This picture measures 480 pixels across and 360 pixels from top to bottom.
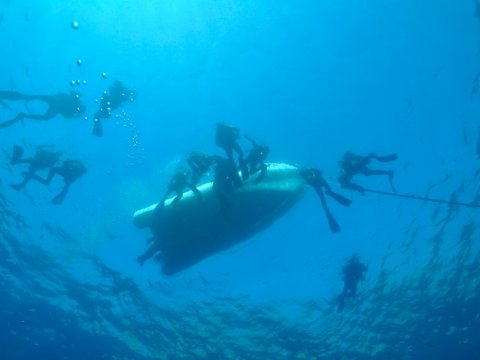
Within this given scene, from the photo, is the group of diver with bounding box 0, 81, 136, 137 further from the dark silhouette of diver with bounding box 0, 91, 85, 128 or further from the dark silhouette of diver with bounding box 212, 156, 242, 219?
the dark silhouette of diver with bounding box 212, 156, 242, 219

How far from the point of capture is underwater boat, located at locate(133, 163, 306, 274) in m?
10.1

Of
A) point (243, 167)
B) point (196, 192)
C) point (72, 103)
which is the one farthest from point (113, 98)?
point (243, 167)

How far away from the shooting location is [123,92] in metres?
12.2

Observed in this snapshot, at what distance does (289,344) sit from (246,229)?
644 inches

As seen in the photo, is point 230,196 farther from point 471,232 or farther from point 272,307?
point 471,232

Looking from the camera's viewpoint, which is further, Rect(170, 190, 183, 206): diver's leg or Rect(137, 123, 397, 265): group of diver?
Rect(170, 190, 183, 206): diver's leg

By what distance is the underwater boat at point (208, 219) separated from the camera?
398 inches

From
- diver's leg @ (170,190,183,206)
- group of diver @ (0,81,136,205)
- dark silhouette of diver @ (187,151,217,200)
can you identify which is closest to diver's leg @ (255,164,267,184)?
dark silhouette of diver @ (187,151,217,200)

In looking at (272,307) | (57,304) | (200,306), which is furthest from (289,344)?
(57,304)

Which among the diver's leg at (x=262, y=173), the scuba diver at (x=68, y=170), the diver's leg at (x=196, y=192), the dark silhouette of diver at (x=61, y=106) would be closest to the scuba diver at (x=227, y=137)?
the diver's leg at (x=262, y=173)

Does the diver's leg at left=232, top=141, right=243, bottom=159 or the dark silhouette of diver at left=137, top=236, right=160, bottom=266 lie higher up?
the diver's leg at left=232, top=141, right=243, bottom=159

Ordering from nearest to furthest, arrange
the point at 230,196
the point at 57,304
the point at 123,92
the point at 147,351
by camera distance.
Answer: the point at 230,196
the point at 123,92
the point at 57,304
the point at 147,351

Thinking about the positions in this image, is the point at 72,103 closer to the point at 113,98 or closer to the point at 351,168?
the point at 113,98

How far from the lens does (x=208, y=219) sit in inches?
397
